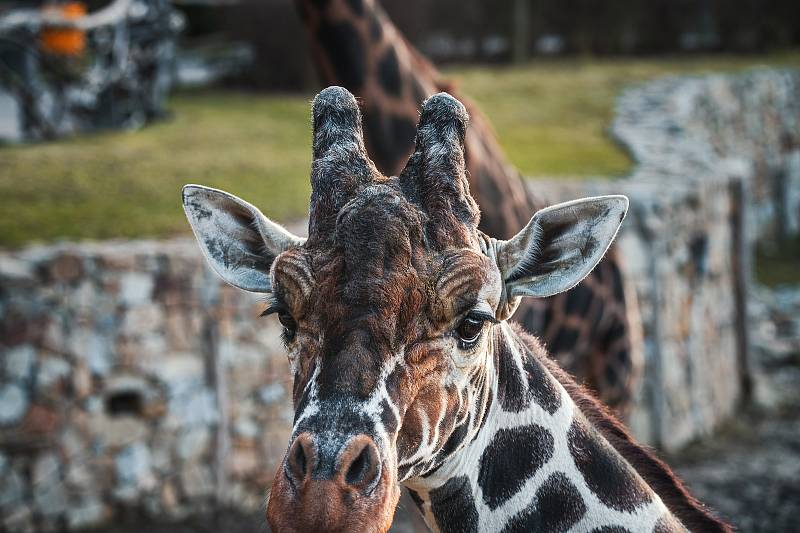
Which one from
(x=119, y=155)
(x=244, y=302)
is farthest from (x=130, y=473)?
(x=119, y=155)

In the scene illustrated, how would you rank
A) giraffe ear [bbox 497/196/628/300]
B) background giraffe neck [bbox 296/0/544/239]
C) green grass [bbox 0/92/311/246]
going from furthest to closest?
1. green grass [bbox 0/92/311/246]
2. background giraffe neck [bbox 296/0/544/239]
3. giraffe ear [bbox 497/196/628/300]

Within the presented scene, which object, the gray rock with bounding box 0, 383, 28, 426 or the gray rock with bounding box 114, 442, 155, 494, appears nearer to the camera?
the gray rock with bounding box 0, 383, 28, 426

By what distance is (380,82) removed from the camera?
20.0 ft

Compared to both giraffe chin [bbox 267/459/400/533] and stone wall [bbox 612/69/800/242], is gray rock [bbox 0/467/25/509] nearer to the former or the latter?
giraffe chin [bbox 267/459/400/533]

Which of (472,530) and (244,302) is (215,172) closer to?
(244,302)

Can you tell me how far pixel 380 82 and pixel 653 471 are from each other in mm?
3380

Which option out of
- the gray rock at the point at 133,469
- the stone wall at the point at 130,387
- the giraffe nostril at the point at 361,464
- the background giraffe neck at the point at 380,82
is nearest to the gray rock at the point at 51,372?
the stone wall at the point at 130,387

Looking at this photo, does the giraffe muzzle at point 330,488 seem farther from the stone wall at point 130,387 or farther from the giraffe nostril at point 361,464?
the stone wall at point 130,387

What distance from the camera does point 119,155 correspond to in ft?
38.5

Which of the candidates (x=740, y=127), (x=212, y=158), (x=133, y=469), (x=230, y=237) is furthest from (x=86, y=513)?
(x=740, y=127)

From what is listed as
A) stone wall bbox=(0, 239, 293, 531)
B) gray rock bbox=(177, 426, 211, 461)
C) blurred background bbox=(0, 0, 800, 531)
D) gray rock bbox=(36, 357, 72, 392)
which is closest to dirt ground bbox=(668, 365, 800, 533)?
blurred background bbox=(0, 0, 800, 531)

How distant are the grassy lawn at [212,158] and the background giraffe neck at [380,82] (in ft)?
11.4

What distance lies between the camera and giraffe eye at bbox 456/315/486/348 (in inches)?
113

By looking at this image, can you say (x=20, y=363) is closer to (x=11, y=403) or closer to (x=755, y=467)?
(x=11, y=403)
